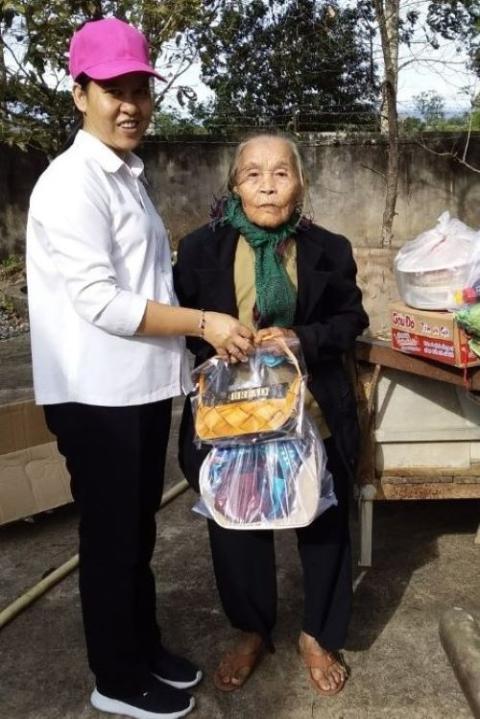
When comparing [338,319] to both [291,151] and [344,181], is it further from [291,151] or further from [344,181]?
[344,181]

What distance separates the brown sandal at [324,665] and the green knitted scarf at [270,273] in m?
1.00

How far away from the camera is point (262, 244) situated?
6.43 ft

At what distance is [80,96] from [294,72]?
9.50 m

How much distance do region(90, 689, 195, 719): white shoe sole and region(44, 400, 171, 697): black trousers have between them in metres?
0.03

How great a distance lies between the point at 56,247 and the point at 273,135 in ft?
2.34

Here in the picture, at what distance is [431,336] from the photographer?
2209 millimetres

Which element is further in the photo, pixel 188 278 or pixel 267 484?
pixel 188 278

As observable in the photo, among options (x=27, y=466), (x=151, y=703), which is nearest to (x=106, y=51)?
(x=151, y=703)

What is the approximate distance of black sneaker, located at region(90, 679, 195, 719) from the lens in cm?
201

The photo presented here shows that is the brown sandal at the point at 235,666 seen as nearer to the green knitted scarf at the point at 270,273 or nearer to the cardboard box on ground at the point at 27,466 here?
the green knitted scarf at the point at 270,273

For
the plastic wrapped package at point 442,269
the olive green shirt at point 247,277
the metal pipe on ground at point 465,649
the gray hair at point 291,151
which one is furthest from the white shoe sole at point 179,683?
the gray hair at point 291,151

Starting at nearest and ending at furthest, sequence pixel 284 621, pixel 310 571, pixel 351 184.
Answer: pixel 310 571 < pixel 284 621 < pixel 351 184

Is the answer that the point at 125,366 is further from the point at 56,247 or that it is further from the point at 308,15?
the point at 308,15

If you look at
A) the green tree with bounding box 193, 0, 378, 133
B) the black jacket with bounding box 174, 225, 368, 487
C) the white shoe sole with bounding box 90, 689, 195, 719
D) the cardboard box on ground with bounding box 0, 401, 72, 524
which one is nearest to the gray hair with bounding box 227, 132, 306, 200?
the black jacket with bounding box 174, 225, 368, 487
